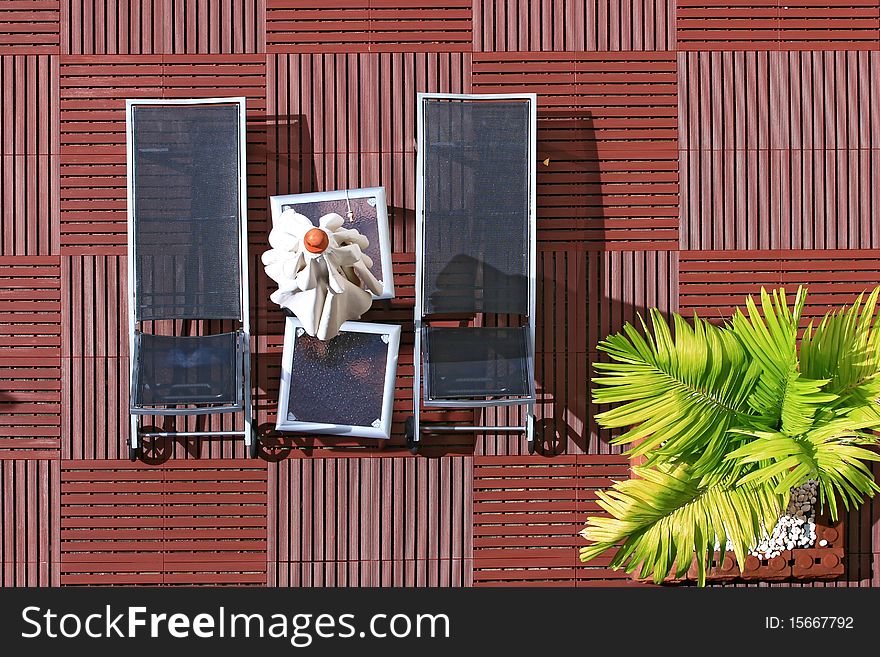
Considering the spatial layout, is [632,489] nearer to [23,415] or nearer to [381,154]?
[381,154]

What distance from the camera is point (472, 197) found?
4.95 meters

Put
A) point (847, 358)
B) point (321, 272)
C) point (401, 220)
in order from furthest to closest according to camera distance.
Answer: point (401, 220) → point (321, 272) → point (847, 358)

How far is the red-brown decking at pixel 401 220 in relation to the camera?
207 inches

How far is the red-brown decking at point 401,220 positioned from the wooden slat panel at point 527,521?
0.02 m

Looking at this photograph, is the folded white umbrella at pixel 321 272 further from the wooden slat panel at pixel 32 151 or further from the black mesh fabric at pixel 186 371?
the wooden slat panel at pixel 32 151

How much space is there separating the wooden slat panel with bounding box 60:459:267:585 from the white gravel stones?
3.17 meters

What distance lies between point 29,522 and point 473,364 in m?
3.25

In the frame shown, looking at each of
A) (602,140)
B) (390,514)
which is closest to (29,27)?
(602,140)

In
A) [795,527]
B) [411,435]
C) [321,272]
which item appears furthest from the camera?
[411,435]

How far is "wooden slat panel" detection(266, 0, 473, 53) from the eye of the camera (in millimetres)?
5273

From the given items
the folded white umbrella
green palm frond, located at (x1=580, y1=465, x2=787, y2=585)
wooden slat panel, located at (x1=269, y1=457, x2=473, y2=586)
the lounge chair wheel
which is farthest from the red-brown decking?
green palm frond, located at (x1=580, y1=465, x2=787, y2=585)

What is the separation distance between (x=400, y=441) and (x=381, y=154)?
1988 mm

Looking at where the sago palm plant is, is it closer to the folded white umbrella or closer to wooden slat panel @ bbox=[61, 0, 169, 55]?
the folded white umbrella

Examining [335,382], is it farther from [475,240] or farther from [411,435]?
[475,240]
